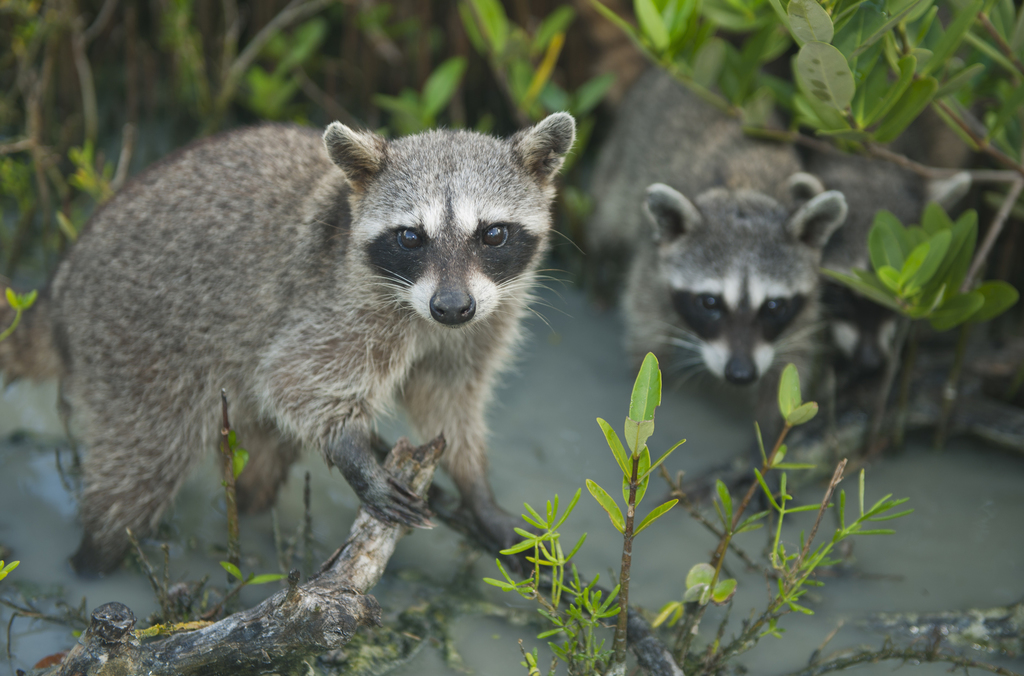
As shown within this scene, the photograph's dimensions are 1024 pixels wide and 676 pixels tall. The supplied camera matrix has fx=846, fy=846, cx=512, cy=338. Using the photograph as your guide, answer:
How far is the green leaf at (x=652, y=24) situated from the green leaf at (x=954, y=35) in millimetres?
998

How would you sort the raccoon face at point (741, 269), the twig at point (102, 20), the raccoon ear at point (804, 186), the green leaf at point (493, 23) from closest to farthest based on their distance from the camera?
the raccoon face at point (741, 269) < the raccoon ear at point (804, 186) < the green leaf at point (493, 23) < the twig at point (102, 20)

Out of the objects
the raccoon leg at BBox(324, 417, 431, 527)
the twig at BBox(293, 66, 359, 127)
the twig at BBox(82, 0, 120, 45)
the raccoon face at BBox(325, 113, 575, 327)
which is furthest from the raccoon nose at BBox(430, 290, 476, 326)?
the twig at BBox(82, 0, 120, 45)

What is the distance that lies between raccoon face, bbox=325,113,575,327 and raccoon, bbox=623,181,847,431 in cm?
109

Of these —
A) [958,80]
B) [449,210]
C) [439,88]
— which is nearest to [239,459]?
[449,210]

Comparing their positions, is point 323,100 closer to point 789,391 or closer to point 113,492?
point 113,492

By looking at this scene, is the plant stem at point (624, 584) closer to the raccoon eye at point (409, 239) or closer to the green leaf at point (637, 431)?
the green leaf at point (637, 431)

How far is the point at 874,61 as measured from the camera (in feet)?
9.04

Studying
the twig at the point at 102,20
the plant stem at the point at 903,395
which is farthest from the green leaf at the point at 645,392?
the twig at the point at 102,20

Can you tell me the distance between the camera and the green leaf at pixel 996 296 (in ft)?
9.77

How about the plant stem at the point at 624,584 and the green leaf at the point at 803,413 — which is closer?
the plant stem at the point at 624,584

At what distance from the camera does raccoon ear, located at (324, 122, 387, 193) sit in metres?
2.60

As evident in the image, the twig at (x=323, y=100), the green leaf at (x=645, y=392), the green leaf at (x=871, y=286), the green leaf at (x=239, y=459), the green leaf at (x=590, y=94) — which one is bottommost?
the green leaf at (x=239, y=459)

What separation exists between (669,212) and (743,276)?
1.54 ft

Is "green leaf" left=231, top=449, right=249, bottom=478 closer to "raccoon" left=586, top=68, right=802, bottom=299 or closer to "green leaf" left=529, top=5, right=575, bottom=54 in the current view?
"raccoon" left=586, top=68, right=802, bottom=299
